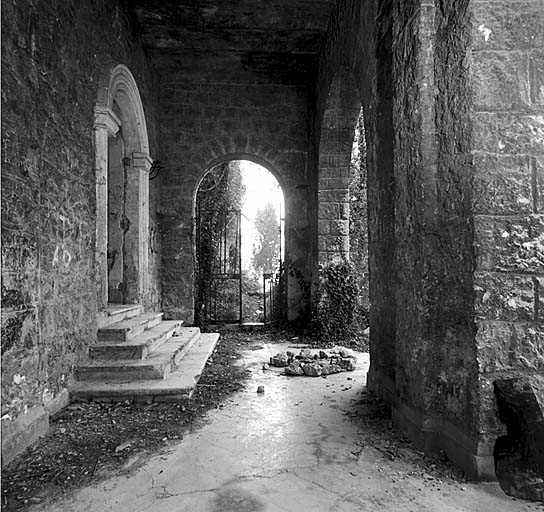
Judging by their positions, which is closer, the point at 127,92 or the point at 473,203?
the point at 473,203

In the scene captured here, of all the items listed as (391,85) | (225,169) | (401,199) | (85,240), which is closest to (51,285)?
(85,240)

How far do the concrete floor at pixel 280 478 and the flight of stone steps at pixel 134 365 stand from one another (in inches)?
26.3

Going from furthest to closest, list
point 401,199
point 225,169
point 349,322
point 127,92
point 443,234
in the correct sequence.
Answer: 1. point 225,169
2. point 349,322
3. point 127,92
4. point 401,199
5. point 443,234

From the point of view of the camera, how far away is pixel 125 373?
387 cm

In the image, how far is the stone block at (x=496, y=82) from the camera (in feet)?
7.52

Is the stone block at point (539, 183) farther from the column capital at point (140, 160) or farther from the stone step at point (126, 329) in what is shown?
the column capital at point (140, 160)

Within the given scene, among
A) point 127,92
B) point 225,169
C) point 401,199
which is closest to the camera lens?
point 401,199

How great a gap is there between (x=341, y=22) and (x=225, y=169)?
438 centimetres

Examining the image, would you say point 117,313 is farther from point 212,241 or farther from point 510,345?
point 510,345

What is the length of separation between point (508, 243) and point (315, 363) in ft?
9.44

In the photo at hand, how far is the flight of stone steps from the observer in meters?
3.61

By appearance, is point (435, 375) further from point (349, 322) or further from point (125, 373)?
point (349, 322)

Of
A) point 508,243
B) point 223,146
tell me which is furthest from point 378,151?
point 223,146

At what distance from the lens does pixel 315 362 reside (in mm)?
4871
